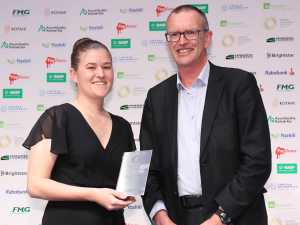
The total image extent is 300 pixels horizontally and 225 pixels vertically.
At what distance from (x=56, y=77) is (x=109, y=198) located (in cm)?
299

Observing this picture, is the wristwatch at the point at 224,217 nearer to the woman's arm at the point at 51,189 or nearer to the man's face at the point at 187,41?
the woman's arm at the point at 51,189

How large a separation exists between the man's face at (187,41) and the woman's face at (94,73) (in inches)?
20.9

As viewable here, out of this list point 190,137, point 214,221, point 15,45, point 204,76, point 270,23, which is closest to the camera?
point 214,221

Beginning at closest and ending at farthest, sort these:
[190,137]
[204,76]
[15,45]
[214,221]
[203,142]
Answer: [214,221]
[203,142]
[190,137]
[204,76]
[15,45]

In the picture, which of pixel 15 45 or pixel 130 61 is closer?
pixel 130 61

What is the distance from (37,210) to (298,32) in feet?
14.5

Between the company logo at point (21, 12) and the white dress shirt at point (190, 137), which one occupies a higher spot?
the company logo at point (21, 12)

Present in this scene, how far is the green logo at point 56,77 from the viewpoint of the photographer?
14.3ft

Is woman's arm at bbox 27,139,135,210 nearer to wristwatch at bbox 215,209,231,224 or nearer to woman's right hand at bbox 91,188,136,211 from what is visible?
woman's right hand at bbox 91,188,136,211

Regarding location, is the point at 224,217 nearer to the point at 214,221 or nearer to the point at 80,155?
→ the point at 214,221

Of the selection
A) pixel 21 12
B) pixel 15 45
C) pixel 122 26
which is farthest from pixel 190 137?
pixel 21 12

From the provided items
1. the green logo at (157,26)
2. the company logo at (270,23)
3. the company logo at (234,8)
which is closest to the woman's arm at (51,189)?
the green logo at (157,26)

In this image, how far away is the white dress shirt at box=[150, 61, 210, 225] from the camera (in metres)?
1.94

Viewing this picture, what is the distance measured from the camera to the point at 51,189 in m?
1.88
